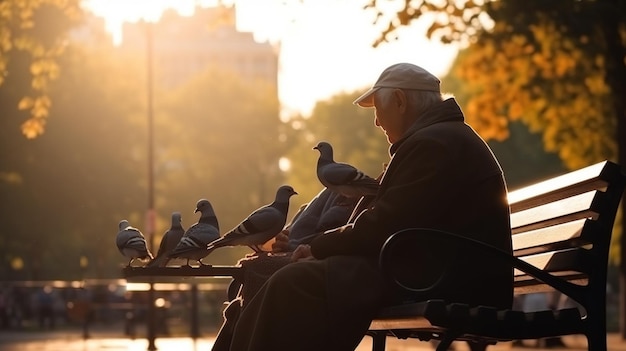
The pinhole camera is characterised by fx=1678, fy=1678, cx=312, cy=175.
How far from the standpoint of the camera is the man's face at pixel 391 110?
21.5 ft

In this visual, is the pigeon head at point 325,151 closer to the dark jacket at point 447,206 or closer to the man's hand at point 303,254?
the man's hand at point 303,254

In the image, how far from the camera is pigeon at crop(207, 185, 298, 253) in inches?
272

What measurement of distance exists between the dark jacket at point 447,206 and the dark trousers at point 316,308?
0.61 feet

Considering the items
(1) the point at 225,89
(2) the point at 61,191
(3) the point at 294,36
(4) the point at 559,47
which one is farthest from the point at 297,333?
(1) the point at 225,89

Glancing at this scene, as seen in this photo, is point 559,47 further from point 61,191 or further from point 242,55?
point 242,55

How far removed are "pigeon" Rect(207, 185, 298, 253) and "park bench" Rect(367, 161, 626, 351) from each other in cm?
59

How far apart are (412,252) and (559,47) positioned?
20.5m

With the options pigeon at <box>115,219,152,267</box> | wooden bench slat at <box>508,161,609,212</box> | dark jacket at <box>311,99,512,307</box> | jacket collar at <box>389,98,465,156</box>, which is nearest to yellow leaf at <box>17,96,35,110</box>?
wooden bench slat at <box>508,161,609,212</box>

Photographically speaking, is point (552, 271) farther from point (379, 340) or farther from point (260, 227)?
point (379, 340)

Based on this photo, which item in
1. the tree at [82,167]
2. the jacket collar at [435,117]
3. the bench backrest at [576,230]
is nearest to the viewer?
the bench backrest at [576,230]

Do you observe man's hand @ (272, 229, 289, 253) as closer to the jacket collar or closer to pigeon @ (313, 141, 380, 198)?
pigeon @ (313, 141, 380, 198)

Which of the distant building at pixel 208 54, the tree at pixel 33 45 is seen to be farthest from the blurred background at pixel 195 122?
the distant building at pixel 208 54

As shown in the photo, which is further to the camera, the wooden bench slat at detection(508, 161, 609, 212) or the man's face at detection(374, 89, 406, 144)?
the man's face at detection(374, 89, 406, 144)

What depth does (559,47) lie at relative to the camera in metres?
26.2
